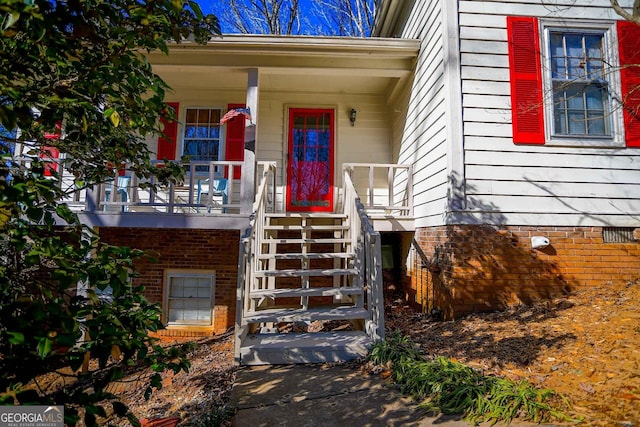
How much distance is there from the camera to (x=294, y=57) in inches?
229

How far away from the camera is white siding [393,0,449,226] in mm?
4656

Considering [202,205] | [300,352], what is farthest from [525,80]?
[202,205]

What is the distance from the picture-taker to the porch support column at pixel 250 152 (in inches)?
210

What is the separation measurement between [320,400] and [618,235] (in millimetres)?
4383

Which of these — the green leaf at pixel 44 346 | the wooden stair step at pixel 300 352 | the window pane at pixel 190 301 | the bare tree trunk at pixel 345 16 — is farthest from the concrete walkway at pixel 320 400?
the bare tree trunk at pixel 345 16

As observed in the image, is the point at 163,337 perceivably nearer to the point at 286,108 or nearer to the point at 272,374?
the point at 272,374

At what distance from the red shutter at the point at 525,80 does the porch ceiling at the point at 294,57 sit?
1.55 meters

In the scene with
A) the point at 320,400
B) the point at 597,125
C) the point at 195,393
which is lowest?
the point at 195,393

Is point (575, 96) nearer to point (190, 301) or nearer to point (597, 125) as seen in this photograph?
point (597, 125)

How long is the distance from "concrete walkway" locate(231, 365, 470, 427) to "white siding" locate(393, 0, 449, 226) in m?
2.50

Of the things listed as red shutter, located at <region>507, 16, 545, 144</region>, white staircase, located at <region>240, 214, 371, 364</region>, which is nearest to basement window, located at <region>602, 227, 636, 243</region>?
red shutter, located at <region>507, 16, 545, 144</region>

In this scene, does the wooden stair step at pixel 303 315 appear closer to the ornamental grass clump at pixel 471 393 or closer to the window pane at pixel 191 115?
the ornamental grass clump at pixel 471 393

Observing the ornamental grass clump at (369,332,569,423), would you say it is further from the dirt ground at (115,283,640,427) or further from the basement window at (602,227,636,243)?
the basement window at (602,227,636,243)

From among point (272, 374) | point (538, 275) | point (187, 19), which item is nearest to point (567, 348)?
point (538, 275)
